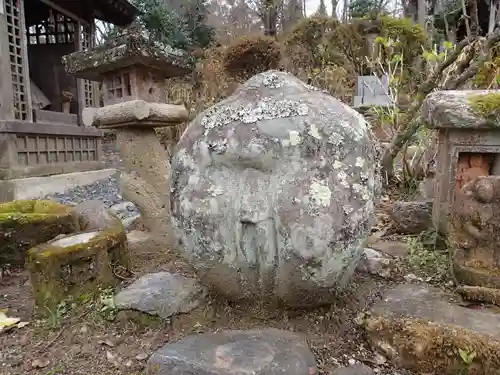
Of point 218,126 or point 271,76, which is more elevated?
point 271,76

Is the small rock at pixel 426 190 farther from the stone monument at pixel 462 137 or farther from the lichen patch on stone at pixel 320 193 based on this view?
the lichen patch on stone at pixel 320 193

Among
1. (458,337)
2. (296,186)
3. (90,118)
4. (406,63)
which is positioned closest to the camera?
(458,337)

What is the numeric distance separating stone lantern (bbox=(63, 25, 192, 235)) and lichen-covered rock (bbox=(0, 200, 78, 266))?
0.67 metres

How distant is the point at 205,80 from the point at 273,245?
8362 mm

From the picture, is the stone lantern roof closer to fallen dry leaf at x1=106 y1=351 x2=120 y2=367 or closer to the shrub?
fallen dry leaf at x1=106 y1=351 x2=120 y2=367

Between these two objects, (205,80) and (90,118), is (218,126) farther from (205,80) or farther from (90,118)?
(205,80)

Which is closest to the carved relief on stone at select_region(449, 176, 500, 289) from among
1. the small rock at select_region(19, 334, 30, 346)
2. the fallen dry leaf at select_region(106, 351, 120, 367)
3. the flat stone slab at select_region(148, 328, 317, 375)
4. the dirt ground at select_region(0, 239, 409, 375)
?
the dirt ground at select_region(0, 239, 409, 375)

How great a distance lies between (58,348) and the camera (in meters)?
1.83

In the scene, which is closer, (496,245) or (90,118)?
(496,245)

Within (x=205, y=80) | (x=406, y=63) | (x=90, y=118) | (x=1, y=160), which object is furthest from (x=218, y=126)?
(x=406, y=63)

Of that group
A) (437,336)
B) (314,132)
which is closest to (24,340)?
(314,132)

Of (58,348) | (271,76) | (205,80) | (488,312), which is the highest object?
(205,80)

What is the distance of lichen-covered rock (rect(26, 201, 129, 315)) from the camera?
6.89ft

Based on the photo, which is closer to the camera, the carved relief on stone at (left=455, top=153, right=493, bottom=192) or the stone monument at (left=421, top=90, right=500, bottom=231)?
the stone monument at (left=421, top=90, right=500, bottom=231)
